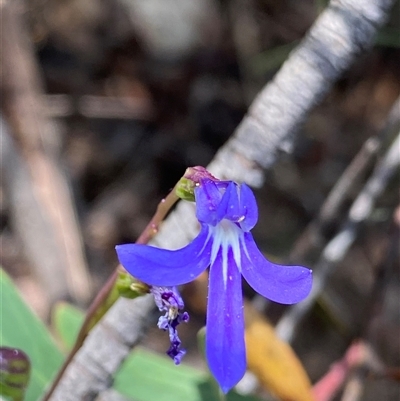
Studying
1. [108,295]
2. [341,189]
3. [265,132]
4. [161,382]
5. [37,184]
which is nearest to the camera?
[108,295]

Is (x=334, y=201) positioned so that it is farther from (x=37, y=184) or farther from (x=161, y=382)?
(x=37, y=184)

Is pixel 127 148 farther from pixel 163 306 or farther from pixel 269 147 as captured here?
pixel 163 306

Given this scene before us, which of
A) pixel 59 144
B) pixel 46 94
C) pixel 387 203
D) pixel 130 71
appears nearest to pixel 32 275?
pixel 59 144

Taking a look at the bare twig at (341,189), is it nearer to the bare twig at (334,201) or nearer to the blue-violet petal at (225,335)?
the bare twig at (334,201)

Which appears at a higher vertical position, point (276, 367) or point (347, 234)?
point (347, 234)

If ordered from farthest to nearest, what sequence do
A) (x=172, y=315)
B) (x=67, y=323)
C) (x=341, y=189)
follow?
(x=341, y=189) → (x=67, y=323) → (x=172, y=315)

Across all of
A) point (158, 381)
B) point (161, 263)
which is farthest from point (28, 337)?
point (161, 263)
